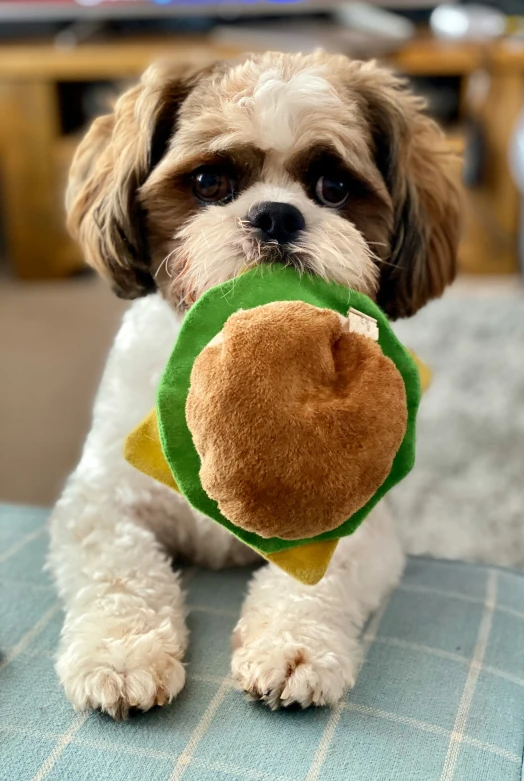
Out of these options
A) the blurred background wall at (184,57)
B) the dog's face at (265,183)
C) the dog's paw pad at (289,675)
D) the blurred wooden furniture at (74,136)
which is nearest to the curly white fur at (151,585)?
the dog's paw pad at (289,675)

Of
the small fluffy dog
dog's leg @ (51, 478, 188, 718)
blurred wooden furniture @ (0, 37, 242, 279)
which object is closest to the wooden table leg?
blurred wooden furniture @ (0, 37, 242, 279)

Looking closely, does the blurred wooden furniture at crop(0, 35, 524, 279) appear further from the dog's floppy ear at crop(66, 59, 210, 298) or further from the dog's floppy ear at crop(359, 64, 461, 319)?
the dog's floppy ear at crop(66, 59, 210, 298)

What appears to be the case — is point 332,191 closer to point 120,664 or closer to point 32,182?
point 120,664

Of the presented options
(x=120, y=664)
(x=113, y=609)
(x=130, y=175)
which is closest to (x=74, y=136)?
(x=130, y=175)

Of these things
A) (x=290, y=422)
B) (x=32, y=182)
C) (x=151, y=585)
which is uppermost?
(x=290, y=422)

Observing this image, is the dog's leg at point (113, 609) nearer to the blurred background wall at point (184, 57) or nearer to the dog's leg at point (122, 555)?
the dog's leg at point (122, 555)

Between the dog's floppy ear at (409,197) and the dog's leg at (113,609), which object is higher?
the dog's floppy ear at (409,197)
